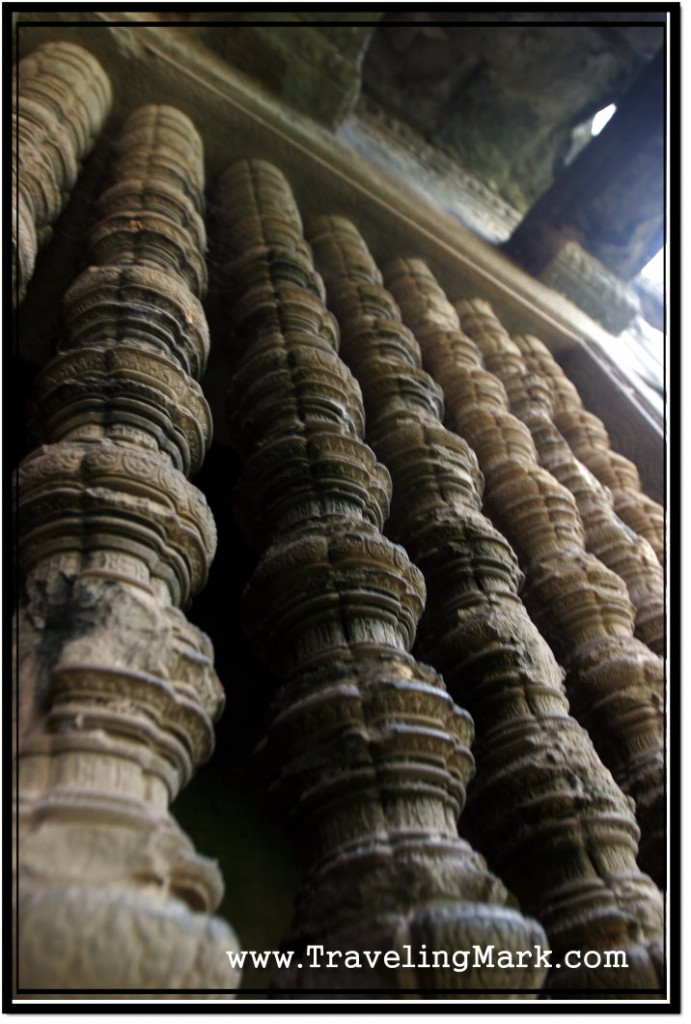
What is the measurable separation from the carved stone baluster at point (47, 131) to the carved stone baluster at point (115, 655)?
8.3 inches

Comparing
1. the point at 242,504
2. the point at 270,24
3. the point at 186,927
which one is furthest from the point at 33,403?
the point at 270,24

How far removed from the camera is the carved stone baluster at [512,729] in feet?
5.10

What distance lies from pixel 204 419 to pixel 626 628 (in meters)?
1.25

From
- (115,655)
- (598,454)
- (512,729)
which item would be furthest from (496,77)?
(115,655)

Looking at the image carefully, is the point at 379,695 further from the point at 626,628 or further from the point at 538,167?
the point at 538,167

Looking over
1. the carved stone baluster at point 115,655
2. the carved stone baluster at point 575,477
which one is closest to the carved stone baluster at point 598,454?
the carved stone baluster at point 575,477

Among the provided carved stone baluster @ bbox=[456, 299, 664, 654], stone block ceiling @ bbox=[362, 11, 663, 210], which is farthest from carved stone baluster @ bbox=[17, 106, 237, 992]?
stone block ceiling @ bbox=[362, 11, 663, 210]

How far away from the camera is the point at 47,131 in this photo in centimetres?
252

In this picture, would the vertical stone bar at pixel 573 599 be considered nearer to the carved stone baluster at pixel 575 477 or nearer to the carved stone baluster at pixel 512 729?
the carved stone baluster at pixel 575 477

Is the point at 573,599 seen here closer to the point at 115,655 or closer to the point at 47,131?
the point at 115,655

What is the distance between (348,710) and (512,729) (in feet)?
1.62

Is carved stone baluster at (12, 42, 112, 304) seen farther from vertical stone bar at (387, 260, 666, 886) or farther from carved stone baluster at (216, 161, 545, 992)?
vertical stone bar at (387, 260, 666, 886)

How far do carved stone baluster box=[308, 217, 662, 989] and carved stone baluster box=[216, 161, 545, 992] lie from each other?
215 mm

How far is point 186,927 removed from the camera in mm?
948
